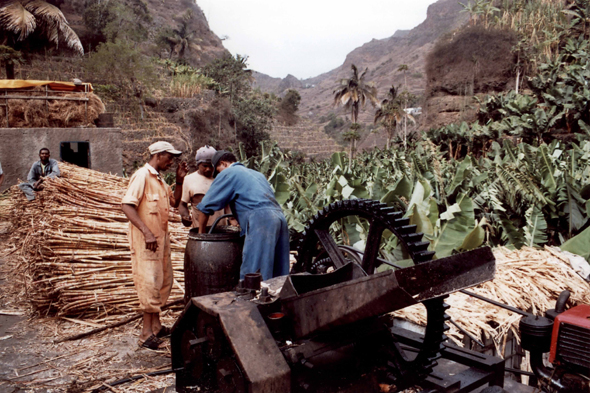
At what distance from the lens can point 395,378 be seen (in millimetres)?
2168

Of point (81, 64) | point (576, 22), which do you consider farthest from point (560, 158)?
point (81, 64)

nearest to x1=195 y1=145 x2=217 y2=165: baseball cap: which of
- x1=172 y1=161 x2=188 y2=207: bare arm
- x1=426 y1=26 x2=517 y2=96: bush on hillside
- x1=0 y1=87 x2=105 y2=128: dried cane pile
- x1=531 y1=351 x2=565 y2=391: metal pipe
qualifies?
x1=172 y1=161 x2=188 y2=207: bare arm

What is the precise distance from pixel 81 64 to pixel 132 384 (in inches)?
1263

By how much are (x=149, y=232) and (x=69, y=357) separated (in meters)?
1.26

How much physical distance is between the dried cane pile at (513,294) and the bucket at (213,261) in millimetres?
1343

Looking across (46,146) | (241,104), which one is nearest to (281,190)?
(46,146)

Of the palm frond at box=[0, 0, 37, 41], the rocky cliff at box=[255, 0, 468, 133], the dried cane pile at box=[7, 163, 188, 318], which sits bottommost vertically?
the dried cane pile at box=[7, 163, 188, 318]

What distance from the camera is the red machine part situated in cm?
221

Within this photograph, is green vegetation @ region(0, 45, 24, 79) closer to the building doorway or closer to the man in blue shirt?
the building doorway

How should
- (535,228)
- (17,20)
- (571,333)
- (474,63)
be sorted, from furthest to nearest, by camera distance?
(17,20), (474,63), (535,228), (571,333)

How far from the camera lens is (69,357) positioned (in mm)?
3791

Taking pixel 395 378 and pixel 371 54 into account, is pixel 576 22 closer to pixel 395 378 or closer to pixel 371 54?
pixel 395 378

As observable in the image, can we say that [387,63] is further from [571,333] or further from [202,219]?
[571,333]

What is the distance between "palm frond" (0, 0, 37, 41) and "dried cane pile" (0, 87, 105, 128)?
20.0 m
